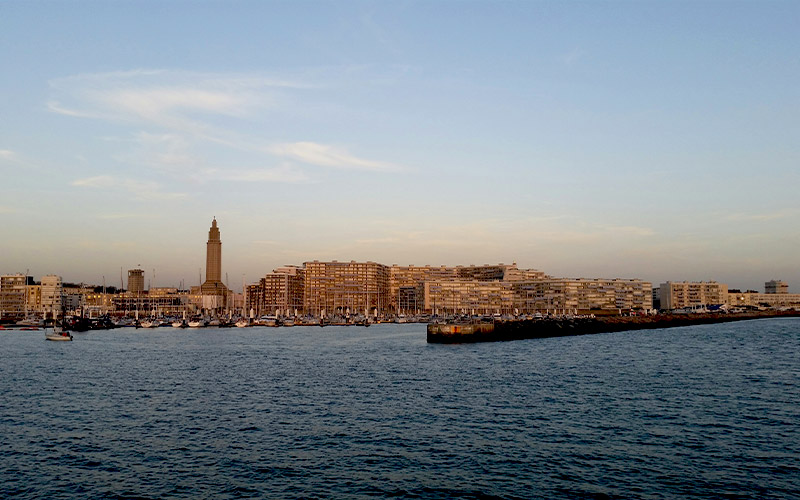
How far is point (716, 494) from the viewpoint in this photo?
24.3 meters

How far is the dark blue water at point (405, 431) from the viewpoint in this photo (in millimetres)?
25844

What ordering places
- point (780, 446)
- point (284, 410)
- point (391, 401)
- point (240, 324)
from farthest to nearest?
1. point (240, 324)
2. point (391, 401)
3. point (284, 410)
4. point (780, 446)

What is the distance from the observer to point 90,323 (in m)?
155

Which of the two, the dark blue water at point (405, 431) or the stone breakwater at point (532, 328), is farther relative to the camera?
the stone breakwater at point (532, 328)

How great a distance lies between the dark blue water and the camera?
25.8 metres

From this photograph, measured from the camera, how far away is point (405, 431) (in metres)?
34.9

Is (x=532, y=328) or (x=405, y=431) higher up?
(x=405, y=431)

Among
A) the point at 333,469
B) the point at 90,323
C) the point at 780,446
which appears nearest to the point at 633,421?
the point at 780,446

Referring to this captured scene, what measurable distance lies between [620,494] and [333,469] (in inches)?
475

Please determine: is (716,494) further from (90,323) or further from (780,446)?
(90,323)

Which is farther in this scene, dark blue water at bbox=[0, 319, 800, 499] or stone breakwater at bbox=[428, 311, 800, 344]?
stone breakwater at bbox=[428, 311, 800, 344]

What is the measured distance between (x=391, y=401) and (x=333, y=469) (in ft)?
54.9

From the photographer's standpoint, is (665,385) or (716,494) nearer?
(716,494)

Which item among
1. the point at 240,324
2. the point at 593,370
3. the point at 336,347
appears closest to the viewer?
the point at 593,370
